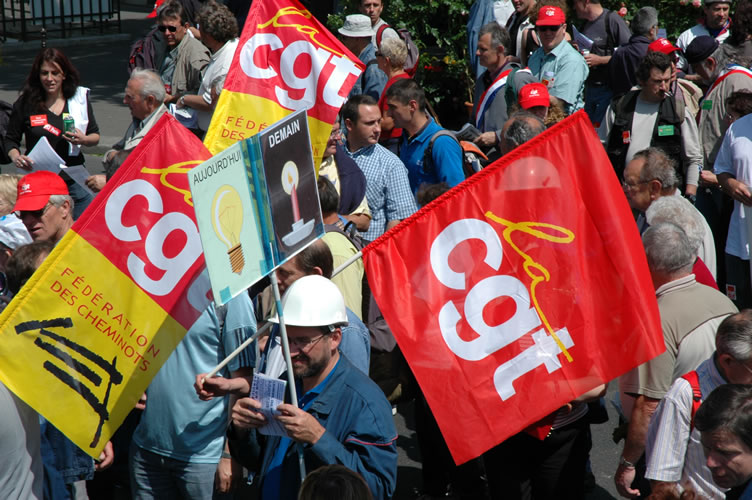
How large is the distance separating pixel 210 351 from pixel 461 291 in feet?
3.90

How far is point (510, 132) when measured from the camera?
555 cm

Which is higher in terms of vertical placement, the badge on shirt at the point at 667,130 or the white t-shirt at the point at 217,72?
the badge on shirt at the point at 667,130

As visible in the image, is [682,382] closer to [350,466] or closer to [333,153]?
[350,466]

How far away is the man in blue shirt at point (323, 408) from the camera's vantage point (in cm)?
315

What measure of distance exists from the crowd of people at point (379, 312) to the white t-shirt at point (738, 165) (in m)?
0.01

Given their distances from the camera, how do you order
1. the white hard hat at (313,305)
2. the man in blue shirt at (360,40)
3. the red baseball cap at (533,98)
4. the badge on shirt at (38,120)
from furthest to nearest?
the man in blue shirt at (360,40)
the badge on shirt at (38,120)
the red baseball cap at (533,98)
the white hard hat at (313,305)

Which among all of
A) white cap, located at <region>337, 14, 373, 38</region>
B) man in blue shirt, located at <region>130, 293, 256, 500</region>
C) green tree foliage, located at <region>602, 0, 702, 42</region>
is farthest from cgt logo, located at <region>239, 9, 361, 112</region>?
green tree foliage, located at <region>602, 0, 702, 42</region>

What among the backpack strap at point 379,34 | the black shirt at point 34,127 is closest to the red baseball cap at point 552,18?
the backpack strap at point 379,34

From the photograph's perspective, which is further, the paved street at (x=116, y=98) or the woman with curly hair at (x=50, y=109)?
the woman with curly hair at (x=50, y=109)

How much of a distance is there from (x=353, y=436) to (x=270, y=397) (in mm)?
332

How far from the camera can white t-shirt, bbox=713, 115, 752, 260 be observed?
6.27 m

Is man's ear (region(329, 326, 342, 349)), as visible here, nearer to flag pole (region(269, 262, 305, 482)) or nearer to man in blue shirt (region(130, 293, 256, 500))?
flag pole (region(269, 262, 305, 482))

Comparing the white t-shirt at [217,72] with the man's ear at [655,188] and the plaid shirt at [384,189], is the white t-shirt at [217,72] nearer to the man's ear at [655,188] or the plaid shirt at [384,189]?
the plaid shirt at [384,189]

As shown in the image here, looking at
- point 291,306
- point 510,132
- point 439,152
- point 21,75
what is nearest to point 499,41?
point 439,152
